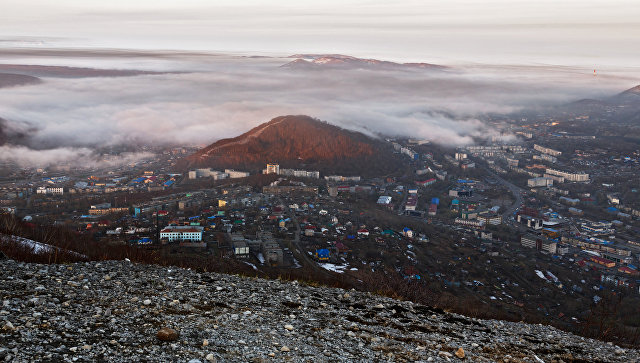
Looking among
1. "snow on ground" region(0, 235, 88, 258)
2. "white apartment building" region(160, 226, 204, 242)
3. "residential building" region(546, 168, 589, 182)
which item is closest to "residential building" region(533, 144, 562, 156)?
"residential building" region(546, 168, 589, 182)

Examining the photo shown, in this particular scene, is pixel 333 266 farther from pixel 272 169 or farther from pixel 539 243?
pixel 272 169

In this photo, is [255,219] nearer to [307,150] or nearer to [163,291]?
[163,291]

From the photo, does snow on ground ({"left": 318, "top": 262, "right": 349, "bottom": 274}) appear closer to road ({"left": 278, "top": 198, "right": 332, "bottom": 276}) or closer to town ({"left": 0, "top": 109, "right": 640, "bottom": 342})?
town ({"left": 0, "top": 109, "right": 640, "bottom": 342})

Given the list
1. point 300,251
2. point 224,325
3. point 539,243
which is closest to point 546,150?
point 539,243

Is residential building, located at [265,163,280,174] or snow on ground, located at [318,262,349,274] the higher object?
snow on ground, located at [318,262,349,274]

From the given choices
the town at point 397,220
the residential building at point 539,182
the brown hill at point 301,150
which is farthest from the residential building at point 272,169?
the residential building at point 539,182

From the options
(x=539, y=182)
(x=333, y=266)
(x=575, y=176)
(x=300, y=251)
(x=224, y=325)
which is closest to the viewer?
(x=224, y=325)
